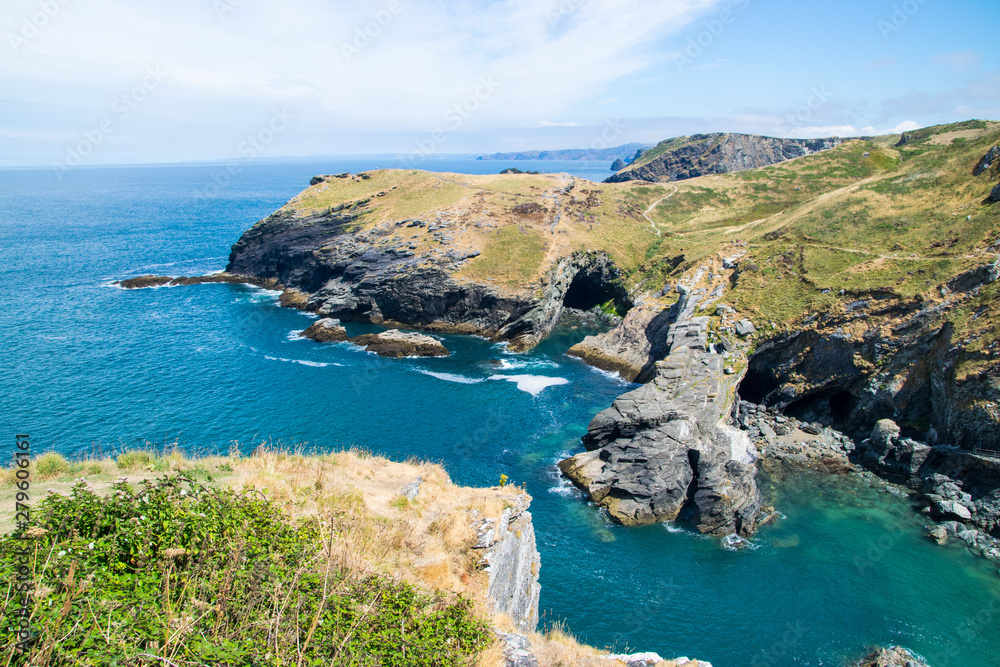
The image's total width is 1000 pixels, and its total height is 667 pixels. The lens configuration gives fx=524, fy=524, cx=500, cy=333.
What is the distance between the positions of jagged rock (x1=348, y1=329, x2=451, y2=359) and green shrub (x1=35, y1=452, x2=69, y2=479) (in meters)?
49.1

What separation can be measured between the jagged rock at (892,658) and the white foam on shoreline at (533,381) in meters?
35.4

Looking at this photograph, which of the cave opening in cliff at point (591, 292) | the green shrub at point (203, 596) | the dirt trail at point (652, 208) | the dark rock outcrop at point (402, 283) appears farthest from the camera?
the dirt trail at point (652, 208)

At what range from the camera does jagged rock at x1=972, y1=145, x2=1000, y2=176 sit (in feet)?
198

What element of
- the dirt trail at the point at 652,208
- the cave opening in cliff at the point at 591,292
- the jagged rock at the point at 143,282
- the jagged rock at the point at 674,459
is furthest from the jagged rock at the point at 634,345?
the jagged rock at the point at 143,282

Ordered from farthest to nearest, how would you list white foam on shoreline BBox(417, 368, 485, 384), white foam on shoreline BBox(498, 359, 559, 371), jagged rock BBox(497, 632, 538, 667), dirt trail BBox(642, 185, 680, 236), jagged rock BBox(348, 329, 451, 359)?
dirt trail BBox(642, 185, 680, 236) < jagged rock BBox(348, 329, 451, 359) < white foam on shoreline BBox(498, 359, 559, 371) < white foam on shoreline BBox(417, 368, 485, 384) < jagged rock BBox(497, 632, 538, 667)

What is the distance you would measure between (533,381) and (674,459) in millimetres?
23614

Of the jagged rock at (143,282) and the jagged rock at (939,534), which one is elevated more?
the jagged rock at (143,282)

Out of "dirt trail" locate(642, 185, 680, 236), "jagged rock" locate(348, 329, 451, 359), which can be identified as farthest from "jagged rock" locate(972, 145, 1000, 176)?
"jagged rock" locate(348, 329, 451, 359)

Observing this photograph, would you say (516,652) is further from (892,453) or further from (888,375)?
(888,375)

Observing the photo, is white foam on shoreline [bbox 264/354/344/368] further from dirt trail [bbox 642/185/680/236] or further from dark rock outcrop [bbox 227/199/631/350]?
dirt trail [bbox 642/185/680/236]

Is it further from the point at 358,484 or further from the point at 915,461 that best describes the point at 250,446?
the point at 915,461

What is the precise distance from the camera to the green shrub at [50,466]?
683 inches

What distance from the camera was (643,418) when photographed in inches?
1662

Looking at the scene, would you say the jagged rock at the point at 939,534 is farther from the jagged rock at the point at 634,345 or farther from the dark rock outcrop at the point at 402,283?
the dark rock outcrop at the point at 402,283
